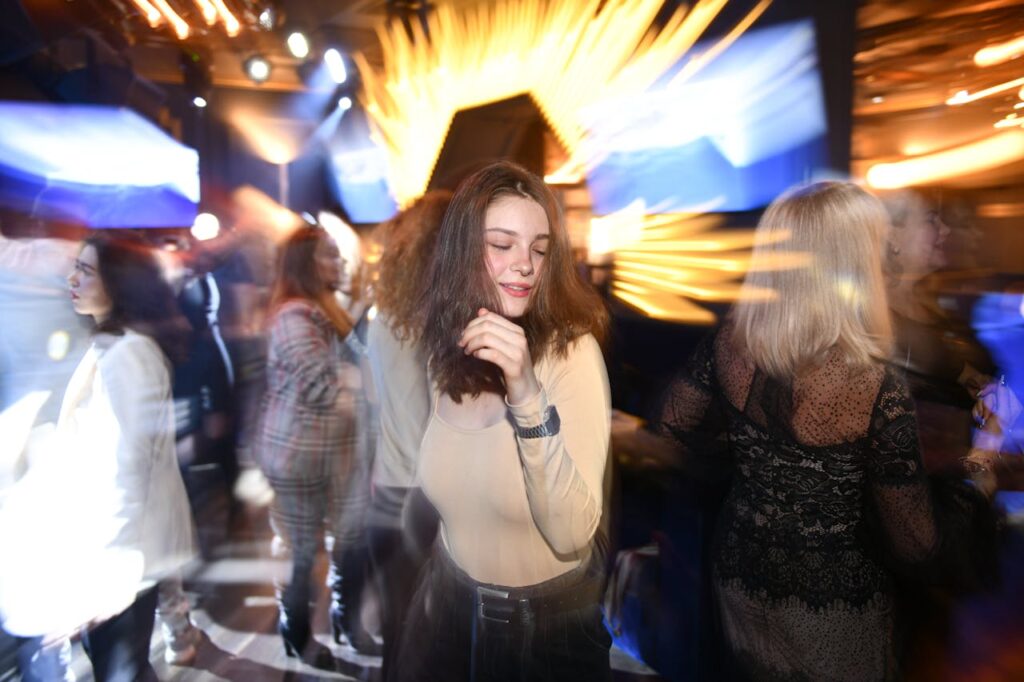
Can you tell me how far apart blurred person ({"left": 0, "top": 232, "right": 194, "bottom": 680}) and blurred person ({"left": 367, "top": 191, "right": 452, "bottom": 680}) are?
2.19ft

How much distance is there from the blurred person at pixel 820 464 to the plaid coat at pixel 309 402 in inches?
49.8

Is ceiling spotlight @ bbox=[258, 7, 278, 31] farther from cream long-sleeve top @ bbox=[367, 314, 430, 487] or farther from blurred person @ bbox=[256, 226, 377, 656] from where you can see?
cream long-sleeve top @ bbox=[367, 314, 430, 487]

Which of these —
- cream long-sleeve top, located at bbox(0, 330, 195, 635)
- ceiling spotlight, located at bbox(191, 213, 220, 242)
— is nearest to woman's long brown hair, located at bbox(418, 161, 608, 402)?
cream long-sleeve top, located at bbox(0, 330, 195, 635)

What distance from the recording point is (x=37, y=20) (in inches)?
101

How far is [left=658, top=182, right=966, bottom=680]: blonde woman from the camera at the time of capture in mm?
1191

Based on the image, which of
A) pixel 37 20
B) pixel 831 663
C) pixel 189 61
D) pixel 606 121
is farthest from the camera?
pixel 189 61

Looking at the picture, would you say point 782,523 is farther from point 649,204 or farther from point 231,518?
point 231,518

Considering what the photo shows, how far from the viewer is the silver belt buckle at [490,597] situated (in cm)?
128

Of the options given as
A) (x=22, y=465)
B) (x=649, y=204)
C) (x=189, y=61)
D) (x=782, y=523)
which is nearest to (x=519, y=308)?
(x=782, y=523)

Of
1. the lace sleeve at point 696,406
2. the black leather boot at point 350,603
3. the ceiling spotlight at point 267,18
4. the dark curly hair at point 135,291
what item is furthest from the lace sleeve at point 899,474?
the ceiling spotlight at point 267,18

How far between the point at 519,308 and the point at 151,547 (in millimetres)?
1507

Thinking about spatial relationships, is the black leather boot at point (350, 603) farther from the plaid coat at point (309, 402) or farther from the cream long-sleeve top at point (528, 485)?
the cream long-sleeve top at point (528, 485)

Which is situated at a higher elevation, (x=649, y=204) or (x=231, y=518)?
(x=649, y=204)

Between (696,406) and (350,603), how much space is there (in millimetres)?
1648
